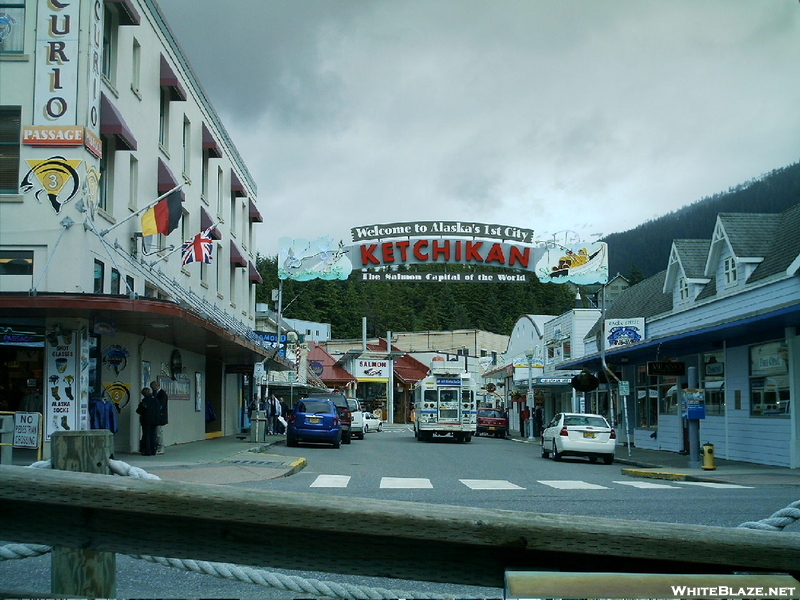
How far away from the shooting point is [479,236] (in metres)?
30.9

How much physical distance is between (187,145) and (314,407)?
10.2m

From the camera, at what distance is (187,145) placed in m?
30.7

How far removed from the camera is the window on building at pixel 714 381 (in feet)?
88.2

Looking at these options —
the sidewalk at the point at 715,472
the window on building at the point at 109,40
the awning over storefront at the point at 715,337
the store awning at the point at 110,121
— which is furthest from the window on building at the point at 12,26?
the awning over storefront at the point at 715,337

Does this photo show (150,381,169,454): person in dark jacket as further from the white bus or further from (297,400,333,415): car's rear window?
the white bus

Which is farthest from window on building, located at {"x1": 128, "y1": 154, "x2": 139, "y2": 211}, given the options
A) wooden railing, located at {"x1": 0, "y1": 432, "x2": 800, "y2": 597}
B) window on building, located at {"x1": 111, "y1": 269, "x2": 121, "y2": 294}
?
wooden railing, located at {"x1": 0, "y1": 432, "x2": 800, "y2": 597}

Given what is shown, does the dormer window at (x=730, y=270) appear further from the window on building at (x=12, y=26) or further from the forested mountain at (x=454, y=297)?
the forested mountain at (x=454, y=297)

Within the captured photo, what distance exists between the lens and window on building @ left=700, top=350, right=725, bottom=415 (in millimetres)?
26891

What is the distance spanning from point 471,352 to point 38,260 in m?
77.9

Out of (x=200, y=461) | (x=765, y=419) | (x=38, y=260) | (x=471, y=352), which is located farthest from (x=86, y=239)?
(x=471, y=352)

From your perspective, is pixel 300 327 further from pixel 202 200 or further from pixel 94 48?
pixel 94 48

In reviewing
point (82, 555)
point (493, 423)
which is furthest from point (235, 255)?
point (82, 555)

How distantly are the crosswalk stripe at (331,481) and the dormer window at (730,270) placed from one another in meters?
15.1

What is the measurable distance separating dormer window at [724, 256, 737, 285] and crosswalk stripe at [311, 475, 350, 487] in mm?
15083
